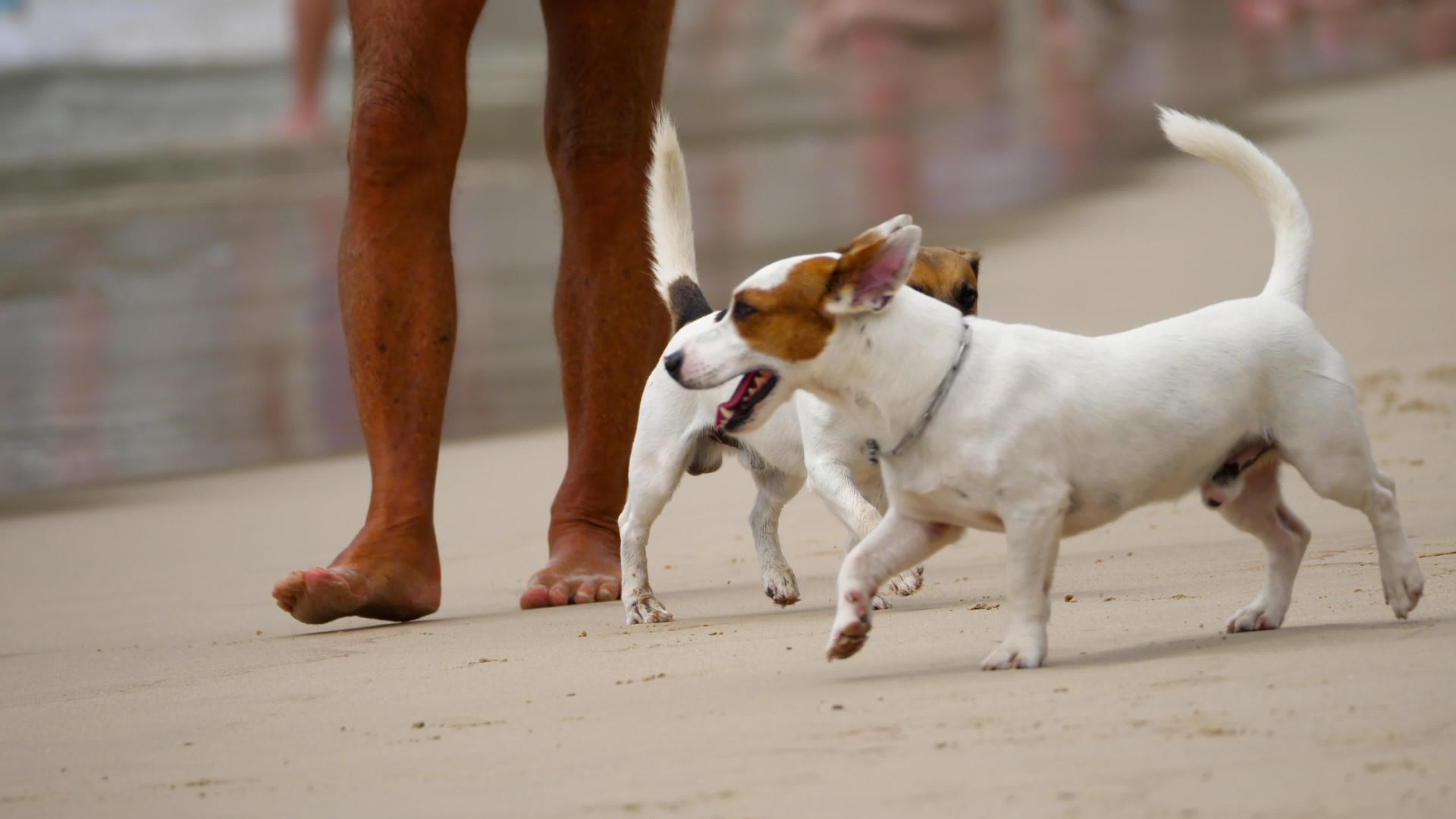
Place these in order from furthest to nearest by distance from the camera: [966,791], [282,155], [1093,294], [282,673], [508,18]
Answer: [508,18] → [282,155] → [1093,294] → [282,673] → [966,791]

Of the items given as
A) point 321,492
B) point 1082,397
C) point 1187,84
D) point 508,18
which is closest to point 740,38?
point 508,18

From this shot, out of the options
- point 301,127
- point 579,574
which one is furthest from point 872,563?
point 301,127

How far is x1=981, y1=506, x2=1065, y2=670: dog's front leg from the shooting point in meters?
3.20

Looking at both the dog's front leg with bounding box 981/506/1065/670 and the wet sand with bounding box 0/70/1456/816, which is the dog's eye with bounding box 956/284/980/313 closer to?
the wet sand with bounding box 0/70/1456/816

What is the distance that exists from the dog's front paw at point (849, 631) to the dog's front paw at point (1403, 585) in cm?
92

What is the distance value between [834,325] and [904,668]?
60 cm

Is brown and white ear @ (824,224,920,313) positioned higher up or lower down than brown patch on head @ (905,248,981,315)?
higher up

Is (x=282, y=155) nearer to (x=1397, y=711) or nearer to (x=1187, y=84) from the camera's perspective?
(x=1187, y=84)

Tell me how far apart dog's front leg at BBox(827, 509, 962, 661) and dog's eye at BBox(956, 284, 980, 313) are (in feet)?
4.54

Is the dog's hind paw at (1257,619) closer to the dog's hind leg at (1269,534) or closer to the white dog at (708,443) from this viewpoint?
the dog's hind leg at (1269,534)

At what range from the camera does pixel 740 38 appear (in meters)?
18.9

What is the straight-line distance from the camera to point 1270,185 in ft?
12.4

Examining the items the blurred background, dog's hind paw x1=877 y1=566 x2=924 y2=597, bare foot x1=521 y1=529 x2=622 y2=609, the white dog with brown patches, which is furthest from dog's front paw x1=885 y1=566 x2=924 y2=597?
the blurred background

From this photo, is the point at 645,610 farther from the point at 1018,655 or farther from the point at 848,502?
the point at 1018,655
